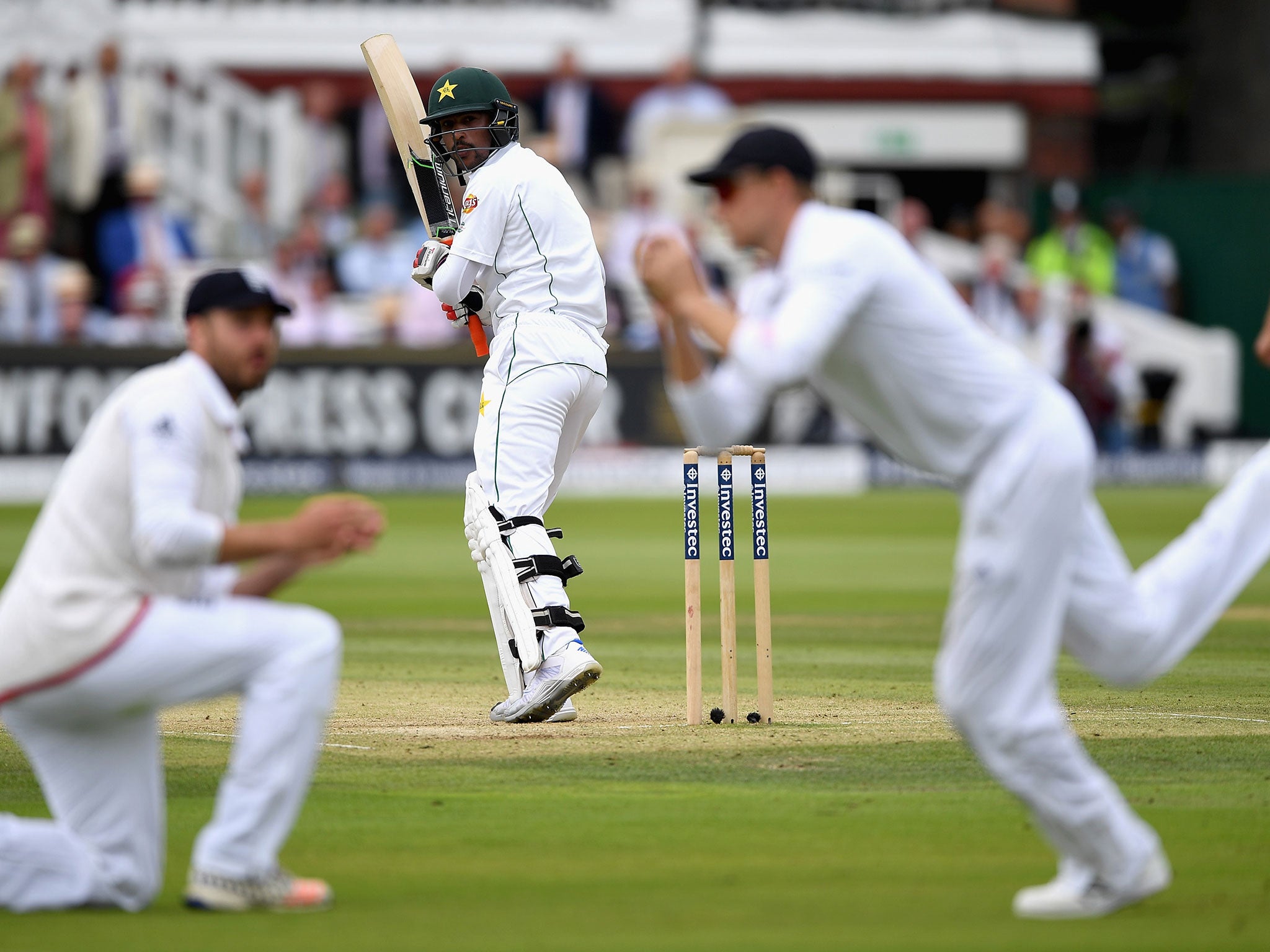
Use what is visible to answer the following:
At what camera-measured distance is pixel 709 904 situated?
4387mm

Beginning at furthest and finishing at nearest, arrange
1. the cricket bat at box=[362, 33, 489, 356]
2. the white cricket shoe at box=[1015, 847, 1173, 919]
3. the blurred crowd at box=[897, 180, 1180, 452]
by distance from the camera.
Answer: the blurred crowd at box=[897, 180, 1180, 452] < the cricket bat at box=[362, 33, 489, 356] < the white cricket shoe at box=[1015, 847, 1173, 919]

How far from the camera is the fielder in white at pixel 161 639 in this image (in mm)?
4168

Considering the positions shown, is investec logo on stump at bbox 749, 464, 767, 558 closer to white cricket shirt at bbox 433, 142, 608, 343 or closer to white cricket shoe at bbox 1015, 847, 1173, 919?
white cricket shirt at bbox 433, 142, 608, 343

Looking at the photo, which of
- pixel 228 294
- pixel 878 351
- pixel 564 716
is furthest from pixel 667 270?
pixel 564 716

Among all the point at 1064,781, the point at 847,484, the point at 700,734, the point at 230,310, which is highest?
the point at 230,310

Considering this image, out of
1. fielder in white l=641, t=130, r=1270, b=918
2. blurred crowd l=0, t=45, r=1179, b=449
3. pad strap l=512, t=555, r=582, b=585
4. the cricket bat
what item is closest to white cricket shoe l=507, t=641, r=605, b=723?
pad strap l=512, t=555, r=582, b=585

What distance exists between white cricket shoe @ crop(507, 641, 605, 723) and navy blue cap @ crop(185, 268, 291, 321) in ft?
8.84

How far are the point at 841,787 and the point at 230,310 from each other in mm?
2436

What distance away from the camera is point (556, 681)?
6891 mm

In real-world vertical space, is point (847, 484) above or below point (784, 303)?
below

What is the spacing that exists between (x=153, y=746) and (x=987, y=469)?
6.21ft

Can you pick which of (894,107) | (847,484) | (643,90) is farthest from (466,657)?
(894,107)

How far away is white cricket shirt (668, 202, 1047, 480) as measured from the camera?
14.1ft

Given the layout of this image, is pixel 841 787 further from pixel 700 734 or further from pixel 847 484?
pixel 847 484
